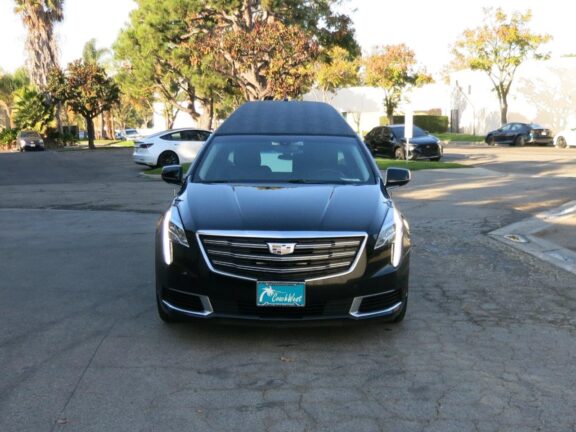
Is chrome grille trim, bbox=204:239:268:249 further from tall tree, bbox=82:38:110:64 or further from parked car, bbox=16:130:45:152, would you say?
tall tree, bbox=82:38:110:64

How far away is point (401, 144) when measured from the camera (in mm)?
24141

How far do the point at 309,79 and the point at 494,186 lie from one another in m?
11.6

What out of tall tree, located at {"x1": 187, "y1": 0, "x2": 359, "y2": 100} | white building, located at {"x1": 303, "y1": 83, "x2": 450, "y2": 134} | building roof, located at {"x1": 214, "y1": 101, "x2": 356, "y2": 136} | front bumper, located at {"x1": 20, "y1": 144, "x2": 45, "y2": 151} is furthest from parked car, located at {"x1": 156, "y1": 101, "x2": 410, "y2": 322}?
white building, located at {"x1": 303, "y1": 83, "x2": 450, "y2": 134}

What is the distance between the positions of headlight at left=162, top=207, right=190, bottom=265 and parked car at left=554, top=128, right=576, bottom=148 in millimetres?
31362

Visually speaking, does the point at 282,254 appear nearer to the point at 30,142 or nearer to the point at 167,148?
the point at 167,148

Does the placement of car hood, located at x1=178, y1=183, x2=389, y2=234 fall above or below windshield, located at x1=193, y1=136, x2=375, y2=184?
below

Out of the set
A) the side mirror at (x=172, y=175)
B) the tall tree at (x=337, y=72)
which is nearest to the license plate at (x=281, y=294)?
the side mirror at (x=172, y=175)

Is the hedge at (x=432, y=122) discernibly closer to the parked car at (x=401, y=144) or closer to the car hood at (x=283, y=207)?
the parked car at (x=401, y=144)

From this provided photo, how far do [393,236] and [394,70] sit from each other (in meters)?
46.1

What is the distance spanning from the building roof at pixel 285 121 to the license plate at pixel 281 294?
2378 mm

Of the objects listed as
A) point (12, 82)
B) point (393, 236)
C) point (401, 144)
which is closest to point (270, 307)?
point (393, 236)

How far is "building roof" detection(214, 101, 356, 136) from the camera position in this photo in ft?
21.4

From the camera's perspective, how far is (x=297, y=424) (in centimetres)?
350

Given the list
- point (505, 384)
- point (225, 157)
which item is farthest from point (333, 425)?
point (225, 157)
